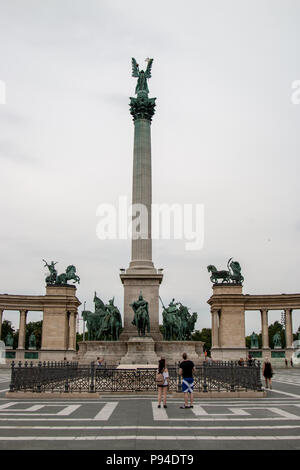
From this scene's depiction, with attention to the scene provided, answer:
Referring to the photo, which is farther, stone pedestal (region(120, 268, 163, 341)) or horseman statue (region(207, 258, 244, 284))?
horseman statue (region(207, 258, 244, 284))

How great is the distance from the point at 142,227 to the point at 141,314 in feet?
32.3

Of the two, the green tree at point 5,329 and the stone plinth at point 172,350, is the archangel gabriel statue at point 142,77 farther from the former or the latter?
the green tree at point 5,329

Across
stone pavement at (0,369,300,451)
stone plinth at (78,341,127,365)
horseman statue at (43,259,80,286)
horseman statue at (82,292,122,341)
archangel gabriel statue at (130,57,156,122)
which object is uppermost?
archangel gabriel statue at (130,57,156,122)

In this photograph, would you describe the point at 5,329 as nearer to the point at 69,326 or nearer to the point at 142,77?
the point at 69,326

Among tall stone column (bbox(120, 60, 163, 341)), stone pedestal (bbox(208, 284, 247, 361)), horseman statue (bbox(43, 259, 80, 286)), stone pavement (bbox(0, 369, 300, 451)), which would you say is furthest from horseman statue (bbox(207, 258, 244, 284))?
stone pavement (bbox(0, 369, 300, 451))

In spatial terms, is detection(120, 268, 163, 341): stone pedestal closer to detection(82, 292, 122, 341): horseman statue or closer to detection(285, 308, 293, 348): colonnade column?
detection(82, 292, 122, 341): horseman statue

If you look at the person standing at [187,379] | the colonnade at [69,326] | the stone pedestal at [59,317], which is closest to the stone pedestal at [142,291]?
the person standing at [187,379]

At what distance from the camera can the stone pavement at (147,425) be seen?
11328 millimetres

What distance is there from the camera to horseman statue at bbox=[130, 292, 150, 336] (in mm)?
39656

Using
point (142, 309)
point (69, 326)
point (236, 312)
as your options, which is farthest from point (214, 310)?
point (142, 309)

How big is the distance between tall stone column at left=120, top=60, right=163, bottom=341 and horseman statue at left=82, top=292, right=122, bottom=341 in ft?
2.75

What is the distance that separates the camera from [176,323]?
43.1 metres
